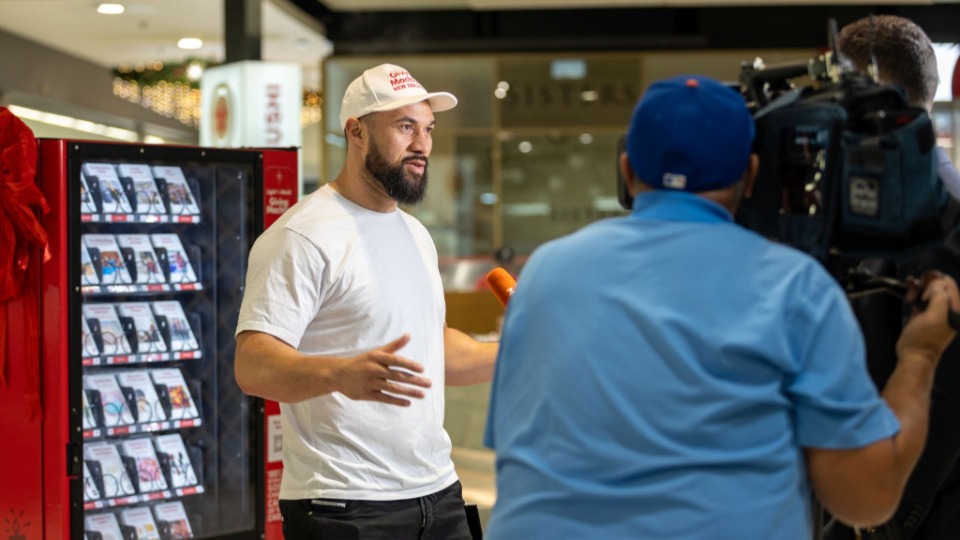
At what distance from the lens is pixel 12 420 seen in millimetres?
3871

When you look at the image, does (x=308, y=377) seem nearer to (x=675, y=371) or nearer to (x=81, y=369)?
(x=675, y=371)

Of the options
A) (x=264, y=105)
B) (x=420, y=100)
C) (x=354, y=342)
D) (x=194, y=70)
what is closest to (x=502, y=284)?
(x=354, y=342)

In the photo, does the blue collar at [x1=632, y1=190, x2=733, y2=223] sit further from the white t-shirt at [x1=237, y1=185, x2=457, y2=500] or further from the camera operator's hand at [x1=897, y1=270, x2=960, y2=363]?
the white t-shirt at [x1=237, y1=185, x2=457, y2=500]

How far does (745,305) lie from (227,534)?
10.3 ft

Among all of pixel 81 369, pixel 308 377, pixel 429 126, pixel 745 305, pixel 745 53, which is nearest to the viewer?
pixel 745 305

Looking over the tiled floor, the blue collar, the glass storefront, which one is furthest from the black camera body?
the glass storefront

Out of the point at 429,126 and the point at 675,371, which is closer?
the point at 675,371

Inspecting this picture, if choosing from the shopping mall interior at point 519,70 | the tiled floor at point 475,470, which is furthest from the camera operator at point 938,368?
the shopping mall interior at point 519,70

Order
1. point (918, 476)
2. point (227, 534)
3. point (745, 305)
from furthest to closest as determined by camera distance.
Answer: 1. point (227, 534)
2. point (918, 476)
3. point (745, 305)

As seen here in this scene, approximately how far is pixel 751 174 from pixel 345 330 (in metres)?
1.16

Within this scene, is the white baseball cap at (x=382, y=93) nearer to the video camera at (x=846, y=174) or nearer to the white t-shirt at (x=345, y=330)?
the white t-shirt at (x=345, y=330)

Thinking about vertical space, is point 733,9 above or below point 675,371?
above

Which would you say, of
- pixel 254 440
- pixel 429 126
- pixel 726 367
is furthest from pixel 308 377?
pixel 254 440

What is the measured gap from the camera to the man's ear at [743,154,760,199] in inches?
63.2
